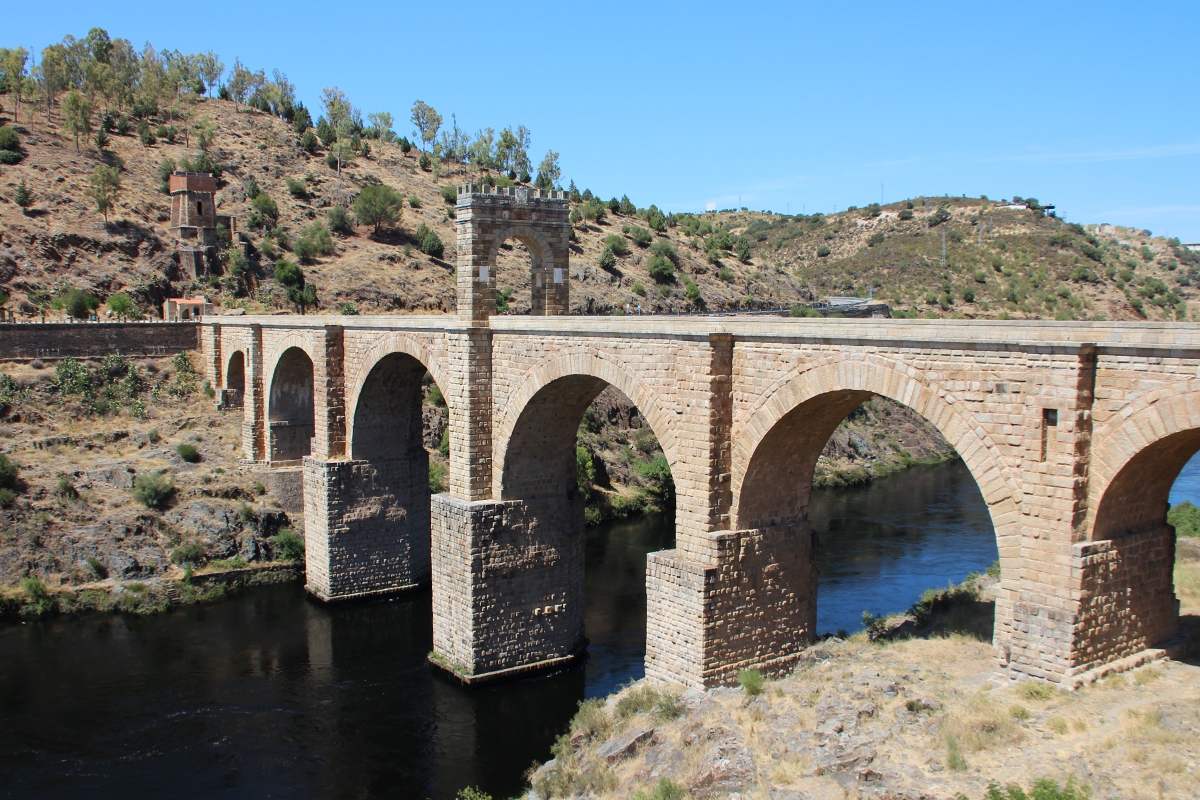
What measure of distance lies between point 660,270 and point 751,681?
39.0 metres

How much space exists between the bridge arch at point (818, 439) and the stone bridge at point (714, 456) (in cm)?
3

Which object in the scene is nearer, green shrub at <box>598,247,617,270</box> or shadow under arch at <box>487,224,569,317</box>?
shadow under arch at <box>487,224,569,317</box>

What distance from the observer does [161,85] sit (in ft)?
193

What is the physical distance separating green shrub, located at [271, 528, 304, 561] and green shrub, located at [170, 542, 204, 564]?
1.93m

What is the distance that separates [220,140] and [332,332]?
125ft

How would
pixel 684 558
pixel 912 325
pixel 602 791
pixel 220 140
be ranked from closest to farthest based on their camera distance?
pixel 912 325, pixel 602 791, pixel 684 558, pixel 220 140

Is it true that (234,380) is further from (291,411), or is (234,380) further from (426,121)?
(426,121)

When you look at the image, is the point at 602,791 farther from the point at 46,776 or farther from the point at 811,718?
the point at 46,776

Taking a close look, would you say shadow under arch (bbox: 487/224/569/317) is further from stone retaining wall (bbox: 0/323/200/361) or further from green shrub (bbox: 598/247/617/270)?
green shrub (bbox: 598/247/617/270)

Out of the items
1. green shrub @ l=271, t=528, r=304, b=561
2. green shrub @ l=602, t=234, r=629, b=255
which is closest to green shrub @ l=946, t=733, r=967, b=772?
green shrub @ l=271, t=528, r=304, b=561

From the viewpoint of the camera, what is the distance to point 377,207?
4766 centimetres

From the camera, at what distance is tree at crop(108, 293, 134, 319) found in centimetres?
3591

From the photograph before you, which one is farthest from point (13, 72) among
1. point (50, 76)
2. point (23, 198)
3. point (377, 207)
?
point (377, 207)

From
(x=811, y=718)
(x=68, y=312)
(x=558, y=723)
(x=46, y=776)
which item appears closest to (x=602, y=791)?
(x=811, y=718)
